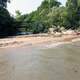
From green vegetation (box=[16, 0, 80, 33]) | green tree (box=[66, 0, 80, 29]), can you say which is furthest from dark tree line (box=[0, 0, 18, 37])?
green tree (box=[66, 0, 80, 29])

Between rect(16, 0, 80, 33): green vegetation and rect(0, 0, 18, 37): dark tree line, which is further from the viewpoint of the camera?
rect(16, 0, 80, 33): green vegetation

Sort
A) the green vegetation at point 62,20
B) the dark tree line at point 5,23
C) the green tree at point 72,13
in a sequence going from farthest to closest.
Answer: the green tree at point 72,13
the green vegetation at point 62,20
the dark tree line at point 5,23

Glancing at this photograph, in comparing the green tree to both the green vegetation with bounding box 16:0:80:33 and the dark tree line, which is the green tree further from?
the dark tree line

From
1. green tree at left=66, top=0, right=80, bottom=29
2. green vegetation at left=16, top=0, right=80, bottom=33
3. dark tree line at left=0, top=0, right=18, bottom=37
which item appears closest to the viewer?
dark tree line at left=0, top=0, right=18, bottom=37

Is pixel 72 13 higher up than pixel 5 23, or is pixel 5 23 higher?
pixel 72 13

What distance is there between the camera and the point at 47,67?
493 inches

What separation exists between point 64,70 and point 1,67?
2965mm

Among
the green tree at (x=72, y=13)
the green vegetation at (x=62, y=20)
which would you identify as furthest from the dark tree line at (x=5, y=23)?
the green tree at (x=72, y=13)

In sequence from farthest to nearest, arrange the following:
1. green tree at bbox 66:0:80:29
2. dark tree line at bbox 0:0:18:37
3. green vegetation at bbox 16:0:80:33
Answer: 1. green tree at bbox 66:0:80:29
2. green vegetation at bbox 16:0:80:33
3. dark tree line at bbox 0:0:18:37

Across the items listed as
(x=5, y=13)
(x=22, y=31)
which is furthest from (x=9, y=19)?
(x=22, y=31)

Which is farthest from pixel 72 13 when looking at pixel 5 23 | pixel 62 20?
pixel 5 23

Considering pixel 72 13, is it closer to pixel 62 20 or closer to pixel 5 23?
pixel 62 20

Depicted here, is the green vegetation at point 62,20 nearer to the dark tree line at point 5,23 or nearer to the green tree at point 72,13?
the green tree at point 72,13

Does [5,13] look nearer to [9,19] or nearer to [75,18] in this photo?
[9,19]
